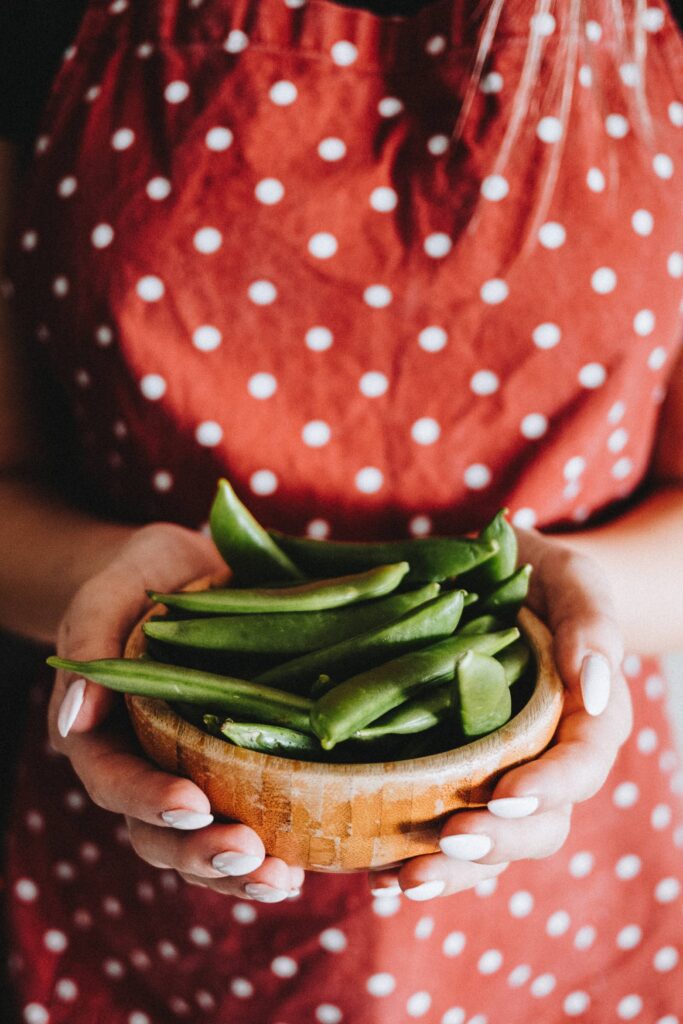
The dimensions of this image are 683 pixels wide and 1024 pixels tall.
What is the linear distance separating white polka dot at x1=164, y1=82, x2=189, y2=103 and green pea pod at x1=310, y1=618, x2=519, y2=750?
19.3 inches

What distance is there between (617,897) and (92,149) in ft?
2.65

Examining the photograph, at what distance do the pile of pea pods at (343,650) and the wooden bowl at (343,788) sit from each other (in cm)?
1

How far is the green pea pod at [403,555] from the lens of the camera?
0.53m

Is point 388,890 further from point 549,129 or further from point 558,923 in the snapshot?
point 549,129

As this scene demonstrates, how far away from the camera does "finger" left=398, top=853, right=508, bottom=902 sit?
0.44 meters

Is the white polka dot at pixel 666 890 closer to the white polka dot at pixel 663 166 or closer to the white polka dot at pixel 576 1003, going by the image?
the white polka dot at pixel 576 1003

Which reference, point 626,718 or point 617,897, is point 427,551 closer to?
point 626,718

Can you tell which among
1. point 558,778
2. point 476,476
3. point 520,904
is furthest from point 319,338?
point 520,904

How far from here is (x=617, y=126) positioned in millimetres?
660

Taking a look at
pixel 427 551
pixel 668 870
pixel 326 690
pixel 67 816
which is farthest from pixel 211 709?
pixel 668 870

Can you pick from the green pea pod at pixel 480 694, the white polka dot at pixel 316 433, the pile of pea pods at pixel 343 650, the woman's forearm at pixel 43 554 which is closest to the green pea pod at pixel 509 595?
the pile of pea pods at pixel 343 650

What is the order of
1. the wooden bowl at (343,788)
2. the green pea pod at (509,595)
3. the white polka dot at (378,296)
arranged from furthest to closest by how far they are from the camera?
the white polka dot at (378,296)
the green pea pod at (509,595)
the wooden bowl at (343,788)

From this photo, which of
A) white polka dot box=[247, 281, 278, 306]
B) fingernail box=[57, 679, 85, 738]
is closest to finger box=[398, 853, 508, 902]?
fingernail box=[57, 679, 85, 738]

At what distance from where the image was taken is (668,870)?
2.45 ft
